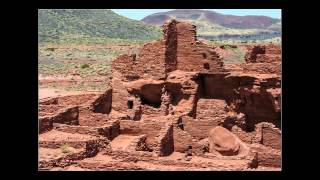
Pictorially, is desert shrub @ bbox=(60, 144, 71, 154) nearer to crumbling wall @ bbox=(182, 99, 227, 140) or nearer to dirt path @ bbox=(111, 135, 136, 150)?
dirt path @ bbox=(111, 135, 136, 150)

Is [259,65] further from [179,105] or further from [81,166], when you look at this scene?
[81,166]

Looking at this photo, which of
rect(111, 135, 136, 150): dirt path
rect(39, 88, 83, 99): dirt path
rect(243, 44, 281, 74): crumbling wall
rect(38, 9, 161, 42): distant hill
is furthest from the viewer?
rect(38, 9, 161, 42): distant hill

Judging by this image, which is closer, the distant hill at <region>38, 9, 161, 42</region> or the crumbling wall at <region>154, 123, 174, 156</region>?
the crumbling wall at <region>154, 123, 174, 156</region>

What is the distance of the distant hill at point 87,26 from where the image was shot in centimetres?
6581

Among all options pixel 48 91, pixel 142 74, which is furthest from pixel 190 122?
pixel 48 91

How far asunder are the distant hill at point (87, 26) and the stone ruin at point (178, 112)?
4448cm

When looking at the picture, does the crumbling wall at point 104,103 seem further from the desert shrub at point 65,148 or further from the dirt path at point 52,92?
the dirt path at point 52,92

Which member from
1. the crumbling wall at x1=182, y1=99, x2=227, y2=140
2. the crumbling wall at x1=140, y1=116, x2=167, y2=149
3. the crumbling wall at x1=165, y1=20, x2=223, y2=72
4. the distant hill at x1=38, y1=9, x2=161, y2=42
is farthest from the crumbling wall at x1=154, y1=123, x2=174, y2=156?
the distant hill at x1=38, y1=9, x2=161, y2=42

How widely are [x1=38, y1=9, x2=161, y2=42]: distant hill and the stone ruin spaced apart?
4448 cm

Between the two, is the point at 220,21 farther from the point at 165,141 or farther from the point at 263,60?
the point at 165,141

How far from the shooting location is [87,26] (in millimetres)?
72688

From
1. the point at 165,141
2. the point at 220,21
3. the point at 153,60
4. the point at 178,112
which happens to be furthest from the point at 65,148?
the point at 220,21

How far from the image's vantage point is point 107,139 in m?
14.2

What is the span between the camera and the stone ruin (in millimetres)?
13328
